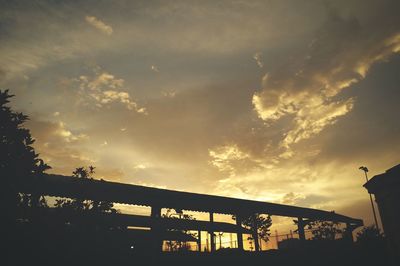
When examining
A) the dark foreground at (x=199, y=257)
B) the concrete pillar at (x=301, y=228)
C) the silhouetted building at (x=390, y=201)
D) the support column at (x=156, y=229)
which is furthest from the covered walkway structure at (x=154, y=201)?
the silhouetted building at (x=390, y=201)

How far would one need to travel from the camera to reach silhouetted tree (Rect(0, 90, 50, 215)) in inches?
503

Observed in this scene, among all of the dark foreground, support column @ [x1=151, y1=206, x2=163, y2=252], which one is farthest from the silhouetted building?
support column @ [x1=151, y1=206, x2=163, y2=252]

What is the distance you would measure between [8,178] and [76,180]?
307 cm

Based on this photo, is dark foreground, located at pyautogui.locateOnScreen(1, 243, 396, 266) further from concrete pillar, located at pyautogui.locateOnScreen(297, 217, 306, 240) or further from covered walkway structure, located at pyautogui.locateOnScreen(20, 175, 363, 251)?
concrete pillar, located at pyautogui.locateOnScreen(297, 217, 306, 240)

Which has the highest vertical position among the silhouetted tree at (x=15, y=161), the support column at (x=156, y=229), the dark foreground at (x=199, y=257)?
the silhouetted tree at (x=15, y=161)

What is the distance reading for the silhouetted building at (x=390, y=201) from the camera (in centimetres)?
1330

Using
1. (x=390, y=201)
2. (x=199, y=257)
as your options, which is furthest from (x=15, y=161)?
(x=390, y=201)

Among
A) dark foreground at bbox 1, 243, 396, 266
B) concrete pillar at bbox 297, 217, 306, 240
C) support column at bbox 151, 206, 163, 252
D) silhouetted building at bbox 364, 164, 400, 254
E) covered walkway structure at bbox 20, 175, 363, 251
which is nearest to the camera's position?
dark foreground at bbox 1, 243, 396, 266

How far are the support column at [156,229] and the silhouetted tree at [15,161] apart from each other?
603 cm

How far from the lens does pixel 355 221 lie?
2945 cm

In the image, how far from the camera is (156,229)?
49.8 feet

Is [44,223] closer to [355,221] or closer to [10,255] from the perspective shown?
[10,255]

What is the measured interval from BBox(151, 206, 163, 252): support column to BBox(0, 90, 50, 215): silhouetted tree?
6.03m

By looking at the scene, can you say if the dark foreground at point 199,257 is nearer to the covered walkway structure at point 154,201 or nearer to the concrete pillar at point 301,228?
the covered walkway structure at point 154,201
